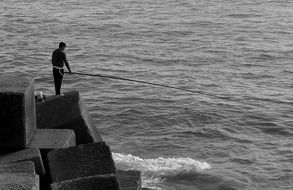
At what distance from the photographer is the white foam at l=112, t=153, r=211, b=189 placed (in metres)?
11.1

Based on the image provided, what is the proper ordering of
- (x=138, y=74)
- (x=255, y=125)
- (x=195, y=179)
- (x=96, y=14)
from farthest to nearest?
(x=96, y=14), (x=138, y=74), (x=255, y=125), (x=195, y=179)

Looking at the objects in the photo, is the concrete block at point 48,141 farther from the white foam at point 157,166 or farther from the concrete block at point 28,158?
the white foam at point 157,166

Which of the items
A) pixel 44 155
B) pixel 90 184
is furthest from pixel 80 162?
pixel 44 155

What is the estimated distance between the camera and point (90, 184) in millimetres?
6973

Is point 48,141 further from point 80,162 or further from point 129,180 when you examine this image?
point 129,180

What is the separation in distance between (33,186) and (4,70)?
45.3ft

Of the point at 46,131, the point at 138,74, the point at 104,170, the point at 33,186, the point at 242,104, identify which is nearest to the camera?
the point at 33,186

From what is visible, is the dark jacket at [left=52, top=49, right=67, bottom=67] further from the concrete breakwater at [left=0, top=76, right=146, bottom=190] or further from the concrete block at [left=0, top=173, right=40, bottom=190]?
the concrete block at [left=0, top=173, right=40, bottom=190]

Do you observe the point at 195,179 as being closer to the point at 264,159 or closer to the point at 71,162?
the point at 264,159

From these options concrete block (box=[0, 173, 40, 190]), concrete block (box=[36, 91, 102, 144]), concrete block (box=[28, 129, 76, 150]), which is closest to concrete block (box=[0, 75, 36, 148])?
concrete block (box=[28, 129, 76, 150])

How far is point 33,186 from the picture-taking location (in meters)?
6.46

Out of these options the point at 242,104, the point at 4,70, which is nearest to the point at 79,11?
the point at 4,70

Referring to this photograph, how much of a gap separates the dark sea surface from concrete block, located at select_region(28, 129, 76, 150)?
2545 mm

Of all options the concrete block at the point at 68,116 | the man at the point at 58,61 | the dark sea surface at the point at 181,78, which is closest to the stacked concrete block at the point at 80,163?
A: the concrete block at the point at 68,116
